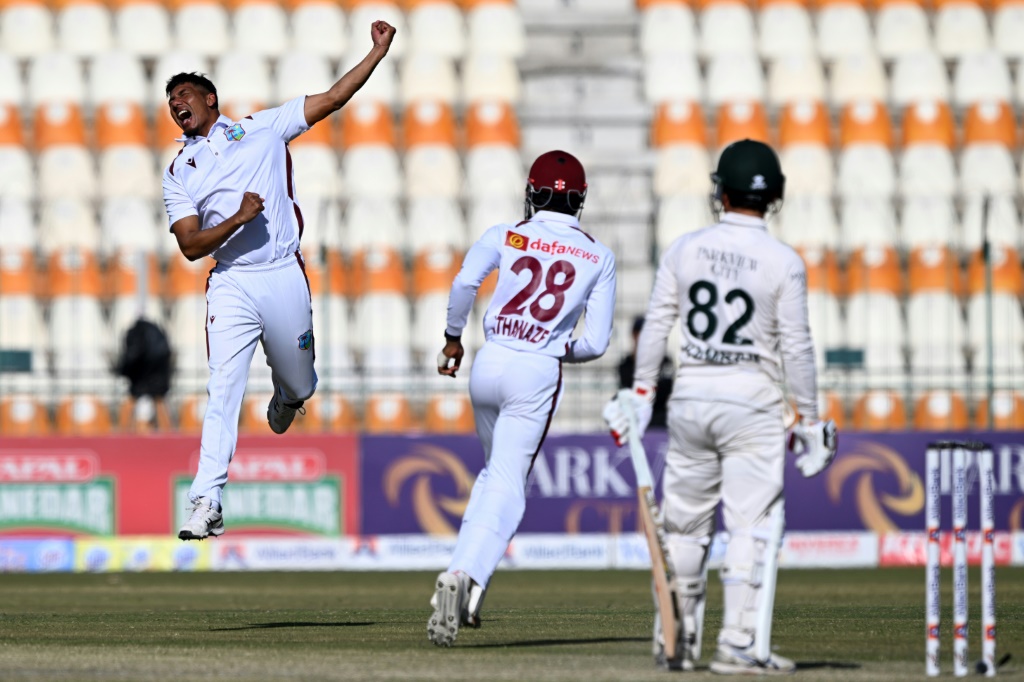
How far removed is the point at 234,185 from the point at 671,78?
1184 cm

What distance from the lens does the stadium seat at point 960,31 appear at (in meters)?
19.5

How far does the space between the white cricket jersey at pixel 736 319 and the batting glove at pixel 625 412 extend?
0.04m

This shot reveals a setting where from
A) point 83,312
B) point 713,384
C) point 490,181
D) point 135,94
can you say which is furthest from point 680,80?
point 713,384

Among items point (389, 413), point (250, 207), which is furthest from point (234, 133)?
point (389, 413)

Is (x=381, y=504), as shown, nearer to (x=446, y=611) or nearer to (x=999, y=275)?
(x=999, y=275)

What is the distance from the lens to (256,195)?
7172 mm

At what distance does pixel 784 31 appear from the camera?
19391 mm

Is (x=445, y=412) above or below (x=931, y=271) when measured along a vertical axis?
below

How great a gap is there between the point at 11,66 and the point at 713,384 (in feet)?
47.7

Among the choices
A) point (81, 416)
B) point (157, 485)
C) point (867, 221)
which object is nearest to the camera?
point (157, 485)

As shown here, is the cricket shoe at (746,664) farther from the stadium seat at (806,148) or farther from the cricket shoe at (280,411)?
the stadium seat at (806,148)

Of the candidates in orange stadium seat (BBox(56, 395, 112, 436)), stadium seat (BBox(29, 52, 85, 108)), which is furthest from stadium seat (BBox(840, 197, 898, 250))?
stadium seat (BBox(29, 52, 85, 108))

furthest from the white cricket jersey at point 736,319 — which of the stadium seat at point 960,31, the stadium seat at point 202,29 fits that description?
the stadium seat at point 960,31

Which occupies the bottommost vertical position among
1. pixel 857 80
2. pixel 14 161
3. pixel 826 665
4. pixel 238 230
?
pixel 826 665
